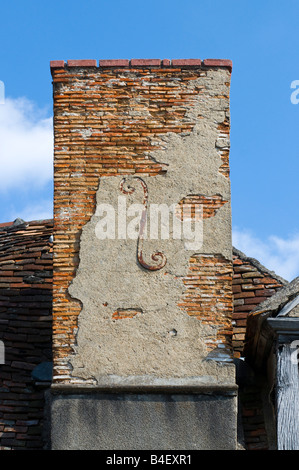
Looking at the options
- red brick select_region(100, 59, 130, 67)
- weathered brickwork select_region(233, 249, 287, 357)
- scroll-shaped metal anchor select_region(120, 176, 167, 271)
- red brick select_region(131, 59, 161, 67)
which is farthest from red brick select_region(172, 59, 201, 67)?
weathered brickwork select_region(233, 249, 287, 357)

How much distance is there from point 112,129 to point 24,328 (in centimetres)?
247

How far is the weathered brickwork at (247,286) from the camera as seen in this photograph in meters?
11.3

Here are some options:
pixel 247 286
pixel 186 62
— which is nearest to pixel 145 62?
pixel 186 62

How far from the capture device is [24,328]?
11.3 meters

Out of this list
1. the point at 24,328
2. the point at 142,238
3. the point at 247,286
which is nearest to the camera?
the point at 142,238

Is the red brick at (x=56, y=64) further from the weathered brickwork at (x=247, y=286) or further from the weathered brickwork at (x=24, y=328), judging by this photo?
the weathered brickwork at (x=247, y=286)

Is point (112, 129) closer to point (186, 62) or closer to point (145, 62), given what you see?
point (145, 62)

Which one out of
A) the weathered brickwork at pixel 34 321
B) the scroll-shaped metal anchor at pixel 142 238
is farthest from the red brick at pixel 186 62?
the weathered brickwork at pixel 34 321

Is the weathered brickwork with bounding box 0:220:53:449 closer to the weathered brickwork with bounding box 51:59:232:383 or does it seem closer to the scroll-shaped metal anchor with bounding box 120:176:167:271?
the weathered brickwork with bounding box 51:59:232:383

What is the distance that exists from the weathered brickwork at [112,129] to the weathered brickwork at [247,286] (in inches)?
60.7

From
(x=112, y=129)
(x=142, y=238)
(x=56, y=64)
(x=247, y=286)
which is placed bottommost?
(x=142, y=238)

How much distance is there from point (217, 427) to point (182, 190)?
7.62 feet

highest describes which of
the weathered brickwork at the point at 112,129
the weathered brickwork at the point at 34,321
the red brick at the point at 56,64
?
the red brick at the point at 56,64

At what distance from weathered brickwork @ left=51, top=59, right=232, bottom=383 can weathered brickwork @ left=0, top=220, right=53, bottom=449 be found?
133cm
